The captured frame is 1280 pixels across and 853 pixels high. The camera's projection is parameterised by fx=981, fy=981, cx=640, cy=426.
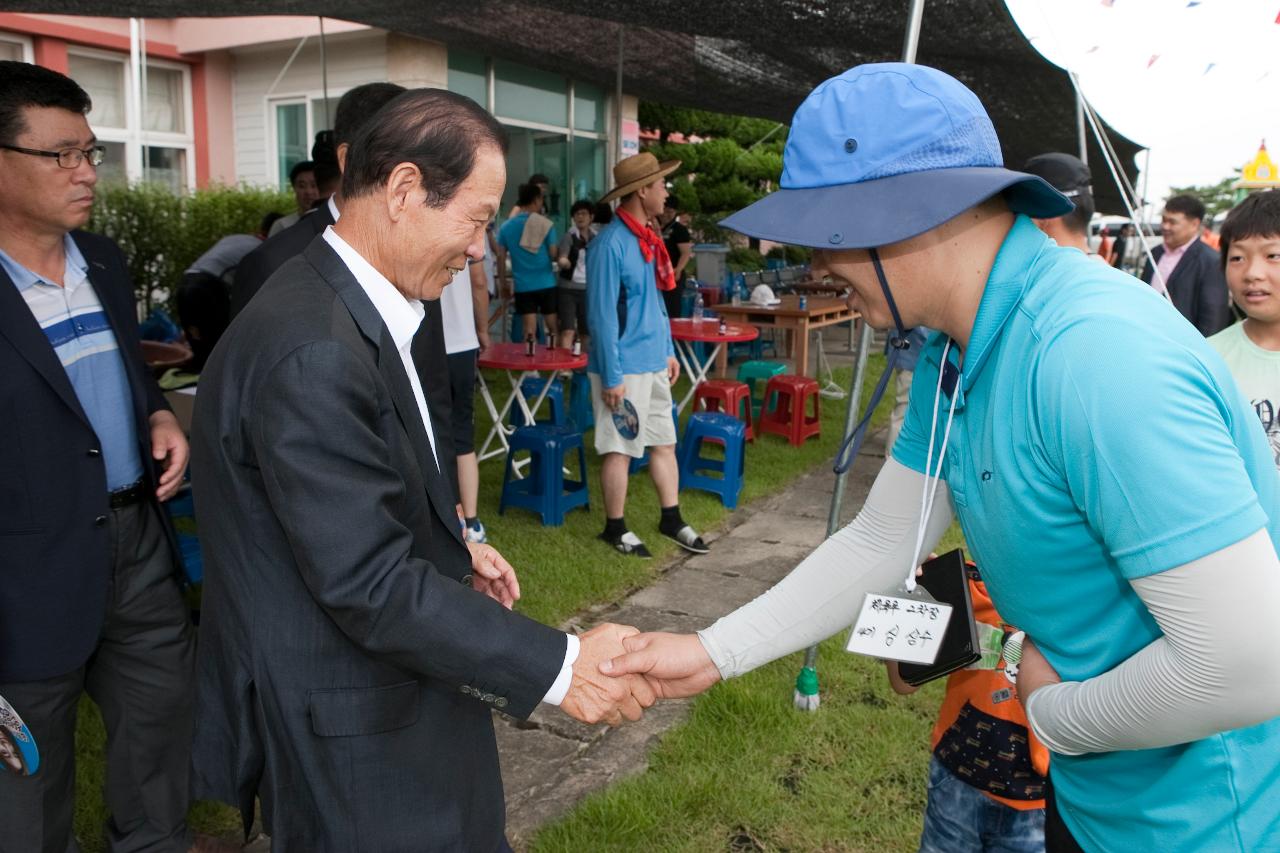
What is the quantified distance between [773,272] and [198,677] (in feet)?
41.5

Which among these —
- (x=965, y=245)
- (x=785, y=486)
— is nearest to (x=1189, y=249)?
(x=785, y=486)

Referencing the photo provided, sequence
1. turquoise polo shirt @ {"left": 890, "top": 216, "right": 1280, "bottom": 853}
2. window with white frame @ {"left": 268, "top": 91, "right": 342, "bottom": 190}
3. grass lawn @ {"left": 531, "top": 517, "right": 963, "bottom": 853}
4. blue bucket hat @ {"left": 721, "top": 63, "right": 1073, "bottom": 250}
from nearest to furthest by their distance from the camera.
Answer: turquoise polo shirt @ {"left": 890, "top": 216, "right": 1280, "bottom": 853}
blue bucket hat @ {"left": 721, "top": 63, "right": 1073, "bottom": 250}
grass lawn @ {"left": 531, "top": 517, "right": 963, "bottom": 853}
window with white frame @ {"left": 268, "top": 91, "right": 342, "bottom": 190}

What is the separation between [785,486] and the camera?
6.99 m

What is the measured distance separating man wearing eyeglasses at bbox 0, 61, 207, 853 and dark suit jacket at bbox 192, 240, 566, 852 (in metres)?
0.86

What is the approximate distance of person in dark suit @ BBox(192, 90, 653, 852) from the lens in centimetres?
143

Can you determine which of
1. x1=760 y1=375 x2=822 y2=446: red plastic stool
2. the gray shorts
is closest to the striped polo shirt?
the gray shorts

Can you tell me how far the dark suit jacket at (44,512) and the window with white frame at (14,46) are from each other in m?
12.5

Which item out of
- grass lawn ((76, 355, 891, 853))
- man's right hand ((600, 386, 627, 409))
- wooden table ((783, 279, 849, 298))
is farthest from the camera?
wooden table ((783, 279, 849, 298))

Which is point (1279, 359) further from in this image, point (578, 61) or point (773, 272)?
point (773, 272)

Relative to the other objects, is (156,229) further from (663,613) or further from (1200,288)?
(1200,288)

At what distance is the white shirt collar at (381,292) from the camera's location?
1.63 metres

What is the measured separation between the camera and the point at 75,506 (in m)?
2.34

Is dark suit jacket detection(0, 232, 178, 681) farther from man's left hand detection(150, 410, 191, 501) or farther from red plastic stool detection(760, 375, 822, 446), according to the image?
red plastic stool detection(760, 375, 822, 446)

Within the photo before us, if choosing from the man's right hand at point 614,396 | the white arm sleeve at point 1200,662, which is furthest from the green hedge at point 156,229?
the white arm sleeve at point 1200,662
